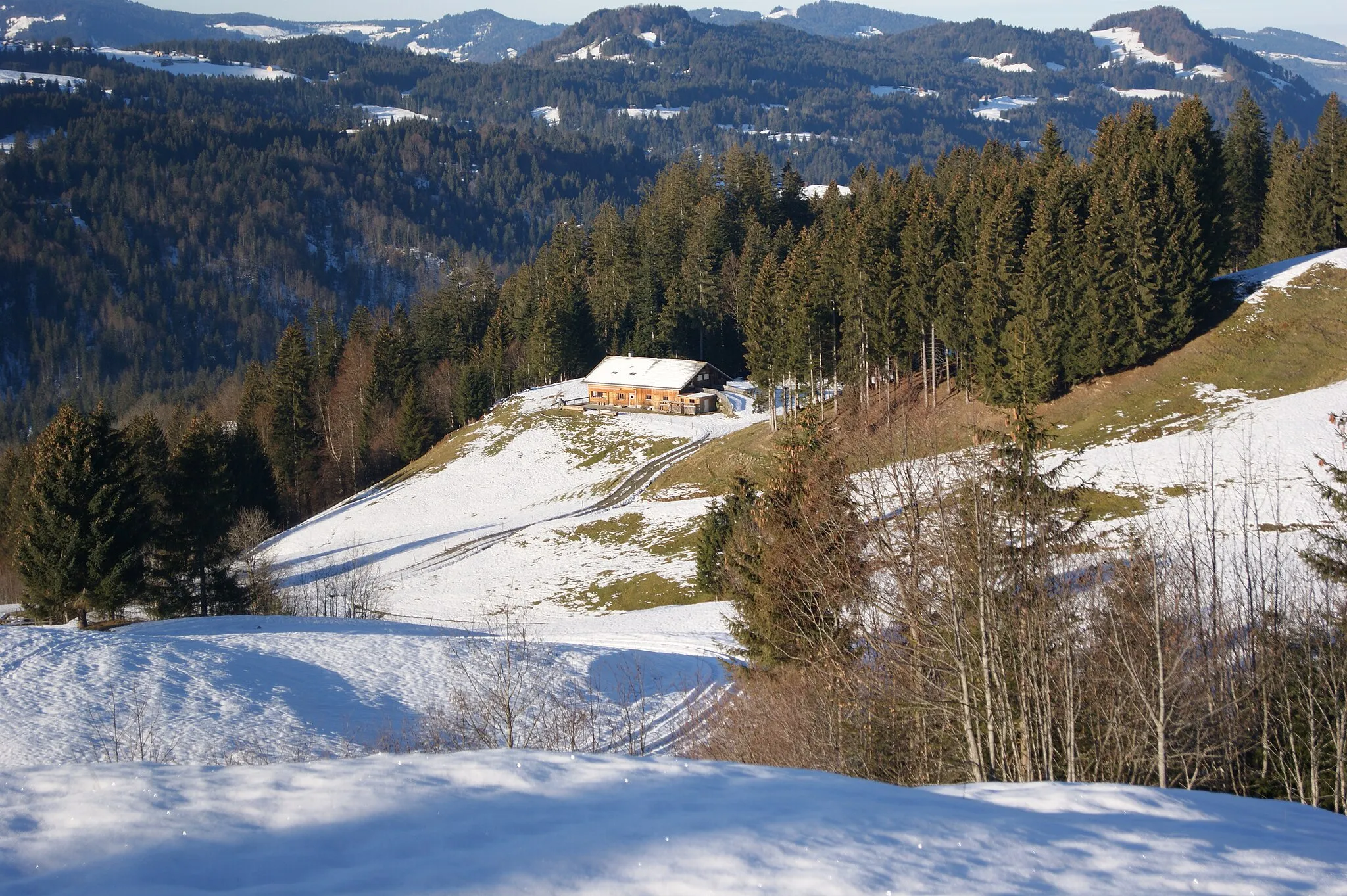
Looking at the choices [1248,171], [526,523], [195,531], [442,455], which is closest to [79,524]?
[195,531]

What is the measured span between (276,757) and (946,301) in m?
43.8

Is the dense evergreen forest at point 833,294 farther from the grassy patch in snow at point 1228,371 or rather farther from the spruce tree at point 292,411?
the grassy patch in snow at point 1228,371

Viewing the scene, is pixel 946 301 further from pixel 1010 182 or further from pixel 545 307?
pixel 545 307

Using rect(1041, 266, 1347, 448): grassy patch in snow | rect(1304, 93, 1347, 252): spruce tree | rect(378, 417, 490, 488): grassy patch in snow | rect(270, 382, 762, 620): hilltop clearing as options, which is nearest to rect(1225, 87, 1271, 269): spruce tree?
rect(1304, 93, 1347, 252): spruce tree

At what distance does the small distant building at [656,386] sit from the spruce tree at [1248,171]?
38410mm

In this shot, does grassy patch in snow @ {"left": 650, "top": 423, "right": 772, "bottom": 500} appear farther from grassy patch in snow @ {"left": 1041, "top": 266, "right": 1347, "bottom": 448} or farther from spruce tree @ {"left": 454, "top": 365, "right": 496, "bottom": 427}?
spruce tree @ {"left": 454, "top": 365, "right": 496, "bottom": 427}

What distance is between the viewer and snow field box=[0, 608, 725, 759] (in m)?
19.7

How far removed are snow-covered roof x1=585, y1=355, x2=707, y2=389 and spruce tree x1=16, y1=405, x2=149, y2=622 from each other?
43.5 m

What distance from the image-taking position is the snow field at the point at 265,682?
1967cm

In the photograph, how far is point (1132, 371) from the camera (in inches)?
1893

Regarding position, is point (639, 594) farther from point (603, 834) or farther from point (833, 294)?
point (603, 834)

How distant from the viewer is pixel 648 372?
73188mm

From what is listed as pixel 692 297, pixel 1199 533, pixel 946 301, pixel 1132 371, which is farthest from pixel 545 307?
pixel 1199 533

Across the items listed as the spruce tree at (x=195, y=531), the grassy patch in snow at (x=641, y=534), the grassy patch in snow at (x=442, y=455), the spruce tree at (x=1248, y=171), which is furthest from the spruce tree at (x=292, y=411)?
the spruce tree at (x=1248, y=171)
